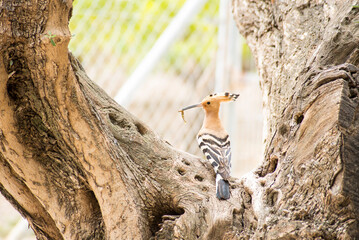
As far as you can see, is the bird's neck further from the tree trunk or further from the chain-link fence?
the tree trunk

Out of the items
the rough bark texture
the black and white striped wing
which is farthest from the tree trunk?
the black and white striped wing

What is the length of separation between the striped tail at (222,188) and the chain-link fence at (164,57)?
139 centimetres

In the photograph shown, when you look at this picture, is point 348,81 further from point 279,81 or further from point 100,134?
point 100,134

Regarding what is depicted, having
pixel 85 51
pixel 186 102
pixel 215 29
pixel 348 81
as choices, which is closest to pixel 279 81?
pixel 348 81

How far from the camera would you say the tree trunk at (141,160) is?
129 centimetres

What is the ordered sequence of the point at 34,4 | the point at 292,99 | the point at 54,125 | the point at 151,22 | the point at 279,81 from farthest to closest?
the point at 151,22 < the point at 279,81 < the point at 292,99 < the point at 54,125 < the point at 34,4

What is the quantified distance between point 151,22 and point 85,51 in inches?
22.0

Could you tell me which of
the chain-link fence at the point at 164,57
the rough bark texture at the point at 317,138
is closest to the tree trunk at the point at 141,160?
the rough bark texture at the point at 317,138

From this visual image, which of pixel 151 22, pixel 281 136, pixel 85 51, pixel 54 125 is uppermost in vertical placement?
A: pixel 151 22

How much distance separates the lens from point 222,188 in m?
1.62

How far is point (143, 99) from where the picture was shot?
3627mm

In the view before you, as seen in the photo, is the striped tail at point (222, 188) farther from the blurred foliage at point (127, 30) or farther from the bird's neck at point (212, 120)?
the blurred foliage at point (127, 30)

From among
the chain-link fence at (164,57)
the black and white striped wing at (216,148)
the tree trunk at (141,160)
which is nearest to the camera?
the tree trunk at (141,160)

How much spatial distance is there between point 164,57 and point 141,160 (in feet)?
6.44
